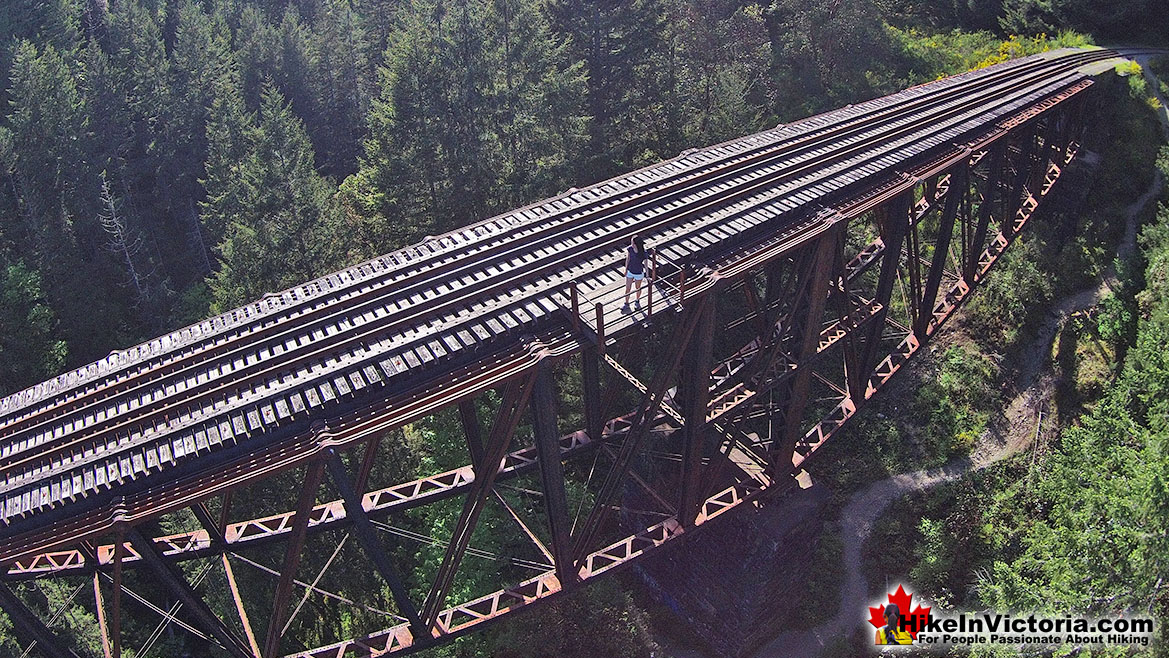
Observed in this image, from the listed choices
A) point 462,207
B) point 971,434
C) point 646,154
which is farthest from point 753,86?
point 971,434

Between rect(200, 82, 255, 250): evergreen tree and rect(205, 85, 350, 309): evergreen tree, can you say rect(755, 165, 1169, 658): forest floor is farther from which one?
rect(200, 82, 255, 250): evergreen tree

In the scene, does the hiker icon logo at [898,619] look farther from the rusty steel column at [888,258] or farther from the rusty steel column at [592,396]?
the rusty steel column at [592,396]

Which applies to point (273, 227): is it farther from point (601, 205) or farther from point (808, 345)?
point (808, 345)

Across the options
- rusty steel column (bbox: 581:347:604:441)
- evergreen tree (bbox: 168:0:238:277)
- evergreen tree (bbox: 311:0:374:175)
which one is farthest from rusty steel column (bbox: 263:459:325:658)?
evergreen tree (bbox: 311:0:374:175)

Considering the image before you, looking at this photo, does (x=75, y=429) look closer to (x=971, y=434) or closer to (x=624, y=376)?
(x=624, y=376)

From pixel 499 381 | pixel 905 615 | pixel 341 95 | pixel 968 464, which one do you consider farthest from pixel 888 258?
pixel 341 95
